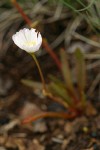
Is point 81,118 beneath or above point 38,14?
beneath

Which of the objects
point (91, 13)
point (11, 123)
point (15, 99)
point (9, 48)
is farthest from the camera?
point (9, 48)

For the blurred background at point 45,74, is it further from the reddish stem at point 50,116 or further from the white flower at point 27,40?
the white flower at point 27,40

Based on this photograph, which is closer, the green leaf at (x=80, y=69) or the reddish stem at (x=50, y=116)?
the green leaf at (x=80, y=69)

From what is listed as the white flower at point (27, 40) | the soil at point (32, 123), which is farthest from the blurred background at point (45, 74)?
the white flower at point (27, 40)

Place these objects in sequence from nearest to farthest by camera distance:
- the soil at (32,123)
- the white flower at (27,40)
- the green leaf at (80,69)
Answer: the white flower at (27,40) < the green leaf at (80,69) < the soil at (32,123)

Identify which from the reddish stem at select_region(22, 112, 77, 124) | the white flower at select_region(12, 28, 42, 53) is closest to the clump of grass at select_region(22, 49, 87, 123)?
the reddish stem at select_region(22, 112, 77, 124)

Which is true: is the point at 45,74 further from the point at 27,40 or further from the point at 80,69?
the point at 27,40

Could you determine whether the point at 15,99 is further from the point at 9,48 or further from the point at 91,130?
the point at 91,130

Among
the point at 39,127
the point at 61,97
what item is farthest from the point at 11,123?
the point at 61,97

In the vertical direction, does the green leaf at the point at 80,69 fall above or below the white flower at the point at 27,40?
above
